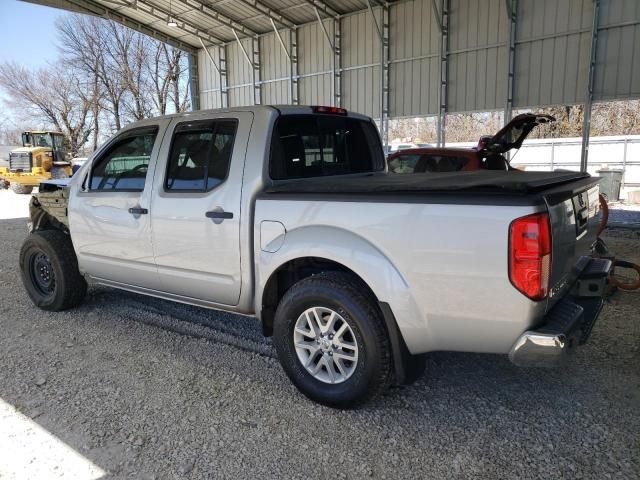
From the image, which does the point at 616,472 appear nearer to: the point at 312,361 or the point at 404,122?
the point at 312,361

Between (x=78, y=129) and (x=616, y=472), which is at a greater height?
(x=78, y=129)

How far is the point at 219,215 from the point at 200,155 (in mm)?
564

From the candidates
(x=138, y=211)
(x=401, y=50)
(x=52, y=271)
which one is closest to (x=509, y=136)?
(x=138, y=211)

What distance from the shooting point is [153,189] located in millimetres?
3807

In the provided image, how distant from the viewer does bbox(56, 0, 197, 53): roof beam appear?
56.8 feet

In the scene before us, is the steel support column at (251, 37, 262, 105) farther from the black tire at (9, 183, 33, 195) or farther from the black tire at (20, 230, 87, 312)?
the black tire at (20, 230, 87, 312)

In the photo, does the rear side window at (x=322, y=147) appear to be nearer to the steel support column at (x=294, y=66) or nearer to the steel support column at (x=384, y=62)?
the steel support column at (x=384, y=62)

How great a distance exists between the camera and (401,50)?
1497 cm

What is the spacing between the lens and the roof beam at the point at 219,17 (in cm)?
1633

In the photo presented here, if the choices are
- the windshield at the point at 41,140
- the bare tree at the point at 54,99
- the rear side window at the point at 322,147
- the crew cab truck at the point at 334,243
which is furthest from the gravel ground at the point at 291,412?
the bare tree at the point at 54,99

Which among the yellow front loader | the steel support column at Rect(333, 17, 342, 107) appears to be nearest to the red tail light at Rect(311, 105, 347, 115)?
the steel support column at Rect(333, 17, 342, 107)

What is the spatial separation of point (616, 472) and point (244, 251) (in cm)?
240

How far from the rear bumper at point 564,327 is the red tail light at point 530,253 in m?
0.20

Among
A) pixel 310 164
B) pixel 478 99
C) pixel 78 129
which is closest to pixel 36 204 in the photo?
pixel 310 164
